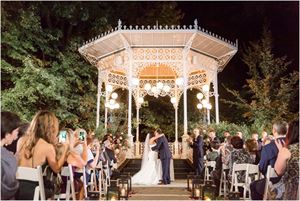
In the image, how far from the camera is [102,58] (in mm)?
16859

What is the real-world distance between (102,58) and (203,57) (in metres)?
3.72

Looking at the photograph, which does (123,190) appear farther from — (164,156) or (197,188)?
(164,156)

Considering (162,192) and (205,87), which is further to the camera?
(205,87)

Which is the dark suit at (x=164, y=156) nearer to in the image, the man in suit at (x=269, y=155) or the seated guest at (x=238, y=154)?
the seated guest at (x=238, y=154)

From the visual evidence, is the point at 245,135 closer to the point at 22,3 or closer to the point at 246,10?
the point at 22,3

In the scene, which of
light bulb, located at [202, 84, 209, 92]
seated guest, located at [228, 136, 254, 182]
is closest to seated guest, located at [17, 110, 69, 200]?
seated guest, located at [228, 136, 254, 182]

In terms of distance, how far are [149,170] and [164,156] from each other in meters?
0.58

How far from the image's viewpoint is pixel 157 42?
15.4 metres

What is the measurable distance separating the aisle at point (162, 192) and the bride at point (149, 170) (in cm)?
53

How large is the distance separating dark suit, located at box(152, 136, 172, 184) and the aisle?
10.5 inches

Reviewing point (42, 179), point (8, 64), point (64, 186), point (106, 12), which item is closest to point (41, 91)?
point (8, 64)

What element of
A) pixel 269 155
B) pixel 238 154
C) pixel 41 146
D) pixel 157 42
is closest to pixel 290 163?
pixel 269 155

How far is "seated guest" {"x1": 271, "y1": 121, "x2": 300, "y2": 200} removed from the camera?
494 cm

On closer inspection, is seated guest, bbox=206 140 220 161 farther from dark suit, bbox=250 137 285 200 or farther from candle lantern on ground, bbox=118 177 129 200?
dark suit, bbox=250 137 285 200
